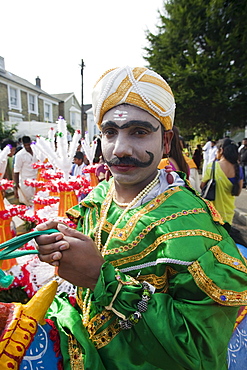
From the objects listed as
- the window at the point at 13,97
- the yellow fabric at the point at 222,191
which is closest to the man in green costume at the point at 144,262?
the yellow fabric at the point at 222,191

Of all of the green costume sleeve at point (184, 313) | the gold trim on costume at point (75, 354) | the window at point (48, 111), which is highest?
the window at point (48, 111)

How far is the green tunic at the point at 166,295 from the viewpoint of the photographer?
0.90 metres

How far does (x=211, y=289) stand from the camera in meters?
0.91

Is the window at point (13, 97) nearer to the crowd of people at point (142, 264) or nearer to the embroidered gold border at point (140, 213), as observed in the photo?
the crowd of people at point (142, 264)

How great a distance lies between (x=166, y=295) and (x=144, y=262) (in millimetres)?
149

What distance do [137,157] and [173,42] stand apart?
17.3 meters

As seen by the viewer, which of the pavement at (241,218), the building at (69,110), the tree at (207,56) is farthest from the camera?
the building at (69,110)

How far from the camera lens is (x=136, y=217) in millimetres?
1132

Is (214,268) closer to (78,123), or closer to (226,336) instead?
(226,336)

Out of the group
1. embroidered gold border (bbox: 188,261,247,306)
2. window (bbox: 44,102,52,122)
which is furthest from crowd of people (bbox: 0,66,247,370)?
window (bbox: 44,102,52,122)

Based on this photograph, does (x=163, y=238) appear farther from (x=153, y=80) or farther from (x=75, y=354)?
(x=153, y=80)

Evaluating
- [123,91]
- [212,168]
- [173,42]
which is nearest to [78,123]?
[173,42]

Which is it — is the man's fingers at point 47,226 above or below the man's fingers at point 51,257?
above

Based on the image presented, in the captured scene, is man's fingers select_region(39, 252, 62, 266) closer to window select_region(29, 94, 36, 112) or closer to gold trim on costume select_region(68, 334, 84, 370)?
gold trim on costume select_region(68, 334, 84, 370)
